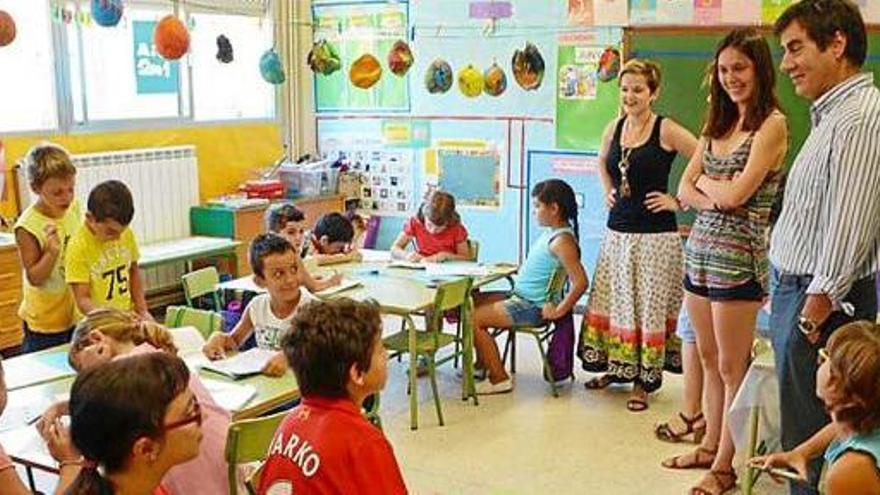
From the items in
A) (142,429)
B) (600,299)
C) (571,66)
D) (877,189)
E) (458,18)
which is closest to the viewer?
(142,429)

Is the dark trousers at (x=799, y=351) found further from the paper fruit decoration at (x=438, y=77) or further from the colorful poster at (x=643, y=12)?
the paper fruit decoration at (x=438, y=77)

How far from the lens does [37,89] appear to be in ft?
18.0

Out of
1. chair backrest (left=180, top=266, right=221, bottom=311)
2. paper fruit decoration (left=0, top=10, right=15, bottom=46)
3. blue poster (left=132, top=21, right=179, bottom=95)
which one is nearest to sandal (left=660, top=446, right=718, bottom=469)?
chair backrest (left=180, top=266, right=221, bottom=311)

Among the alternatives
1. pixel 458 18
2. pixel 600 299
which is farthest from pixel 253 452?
pixel 458 18

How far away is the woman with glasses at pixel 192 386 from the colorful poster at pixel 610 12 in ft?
12.0

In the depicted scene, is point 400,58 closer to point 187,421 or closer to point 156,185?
point 156,185

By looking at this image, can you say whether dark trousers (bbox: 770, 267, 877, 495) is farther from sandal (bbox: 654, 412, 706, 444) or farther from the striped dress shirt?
sandal (bbox: 654, 412, 706, 444)

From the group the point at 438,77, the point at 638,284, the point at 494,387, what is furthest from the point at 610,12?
the point at 494,387

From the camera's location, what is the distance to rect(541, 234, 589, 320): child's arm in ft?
14.7

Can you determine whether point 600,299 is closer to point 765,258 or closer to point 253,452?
point 765,258

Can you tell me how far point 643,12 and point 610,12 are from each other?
0.27 meters

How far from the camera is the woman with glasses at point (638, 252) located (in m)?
4.04

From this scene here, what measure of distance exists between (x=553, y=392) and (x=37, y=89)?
11.5 feet

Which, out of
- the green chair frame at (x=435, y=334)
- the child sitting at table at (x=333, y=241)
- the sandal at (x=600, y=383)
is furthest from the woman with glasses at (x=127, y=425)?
the sandal at (x=600, y=383)
